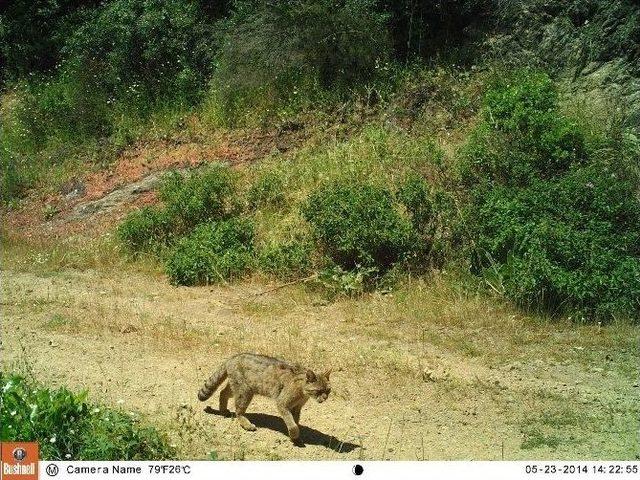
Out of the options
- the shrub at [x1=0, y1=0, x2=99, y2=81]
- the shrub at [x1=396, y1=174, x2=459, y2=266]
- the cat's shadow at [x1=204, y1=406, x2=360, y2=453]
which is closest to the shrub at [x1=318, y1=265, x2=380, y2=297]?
the shrub at [x1=396, y1=174, x2=459, y2=266]

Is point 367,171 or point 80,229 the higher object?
point 367,171

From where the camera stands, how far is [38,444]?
605 centimetres

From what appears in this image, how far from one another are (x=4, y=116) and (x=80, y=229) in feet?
24.4

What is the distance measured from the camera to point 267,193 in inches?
570

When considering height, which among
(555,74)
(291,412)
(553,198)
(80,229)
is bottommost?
(80,229)

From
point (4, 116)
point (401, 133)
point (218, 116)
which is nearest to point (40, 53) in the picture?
point (4, 116)

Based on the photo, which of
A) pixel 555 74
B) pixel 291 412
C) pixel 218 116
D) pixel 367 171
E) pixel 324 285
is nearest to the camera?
pixel 291 412

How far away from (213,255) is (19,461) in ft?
24.3

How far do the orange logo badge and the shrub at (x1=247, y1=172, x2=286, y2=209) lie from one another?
873 centimetres

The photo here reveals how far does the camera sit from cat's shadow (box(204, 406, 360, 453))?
7.19 meters

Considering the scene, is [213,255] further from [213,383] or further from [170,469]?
[170,469]

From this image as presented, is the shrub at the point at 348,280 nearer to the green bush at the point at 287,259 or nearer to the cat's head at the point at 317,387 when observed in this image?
the green bush at the point at 287,259

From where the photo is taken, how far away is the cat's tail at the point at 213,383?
25.5 feet

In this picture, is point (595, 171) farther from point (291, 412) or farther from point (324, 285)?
point (291, 412)
